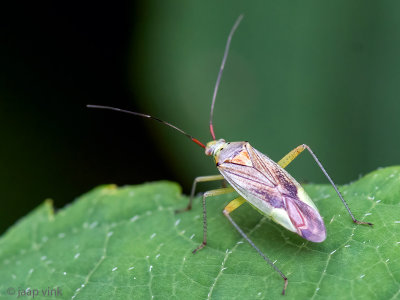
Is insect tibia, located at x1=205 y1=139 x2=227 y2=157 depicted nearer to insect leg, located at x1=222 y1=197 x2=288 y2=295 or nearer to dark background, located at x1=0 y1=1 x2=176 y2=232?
insect leg, located at x1=222 y1=197 x2=288 y2=295

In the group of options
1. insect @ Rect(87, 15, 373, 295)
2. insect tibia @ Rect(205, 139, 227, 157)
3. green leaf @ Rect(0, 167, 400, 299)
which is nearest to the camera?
green leaf @ Rect(0, 167, 400, 299)

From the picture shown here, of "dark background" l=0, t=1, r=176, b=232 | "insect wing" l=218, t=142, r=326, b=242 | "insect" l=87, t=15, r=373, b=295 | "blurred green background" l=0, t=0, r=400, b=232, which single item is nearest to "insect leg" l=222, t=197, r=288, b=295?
"insect" l=87, t=15, r=373, b=295

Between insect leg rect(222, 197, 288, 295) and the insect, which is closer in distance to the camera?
insect leg rect(222, 197, 288, 295)

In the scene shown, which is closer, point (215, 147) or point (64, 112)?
point (215, 147)

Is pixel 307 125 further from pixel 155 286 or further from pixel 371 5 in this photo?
pixel 155 286

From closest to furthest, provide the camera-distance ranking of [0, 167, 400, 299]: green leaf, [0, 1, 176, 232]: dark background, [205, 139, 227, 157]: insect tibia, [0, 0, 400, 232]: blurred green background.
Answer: [0, 167, 400, 299]: green leaf → [205, 139, 227, 157]: insect tibia → [0, 0, 400, 232]: blurred green background → [0, 1, 176, 232]: dark background

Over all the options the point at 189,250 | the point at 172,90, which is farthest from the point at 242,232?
the point at 172,90

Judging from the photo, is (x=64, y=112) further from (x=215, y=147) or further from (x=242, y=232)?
(x=242, y=232)
